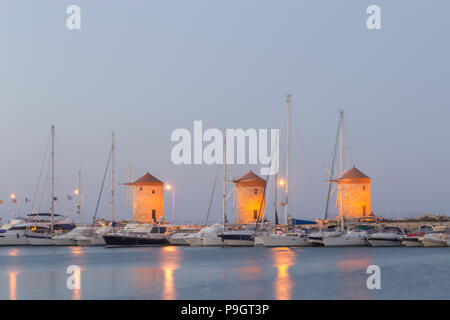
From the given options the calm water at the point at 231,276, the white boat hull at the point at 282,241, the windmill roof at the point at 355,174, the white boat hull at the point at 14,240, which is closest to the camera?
the calm water at the point at 231,276

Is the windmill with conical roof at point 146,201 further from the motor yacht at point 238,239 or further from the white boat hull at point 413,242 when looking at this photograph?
the white boat hull at point 413,242

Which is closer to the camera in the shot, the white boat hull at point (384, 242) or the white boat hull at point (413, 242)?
the white boat hull at point (384, 242)

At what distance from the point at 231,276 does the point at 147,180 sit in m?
52.2

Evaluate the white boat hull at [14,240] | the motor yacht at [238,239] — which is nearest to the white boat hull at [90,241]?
the white boat hull at [14,240]

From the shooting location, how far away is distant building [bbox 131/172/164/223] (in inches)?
3209

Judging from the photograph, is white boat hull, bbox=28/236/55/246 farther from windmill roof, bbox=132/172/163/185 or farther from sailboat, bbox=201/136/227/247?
windmill roof, bbox=132/172/163/185

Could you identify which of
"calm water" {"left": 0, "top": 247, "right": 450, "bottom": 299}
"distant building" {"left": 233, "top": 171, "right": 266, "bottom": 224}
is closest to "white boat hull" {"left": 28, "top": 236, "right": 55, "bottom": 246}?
"calm water" {"left": 0, "top": 247, "right": 450, "bottom": 299}

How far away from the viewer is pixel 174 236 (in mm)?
58938

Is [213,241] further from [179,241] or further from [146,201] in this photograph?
[146,201]

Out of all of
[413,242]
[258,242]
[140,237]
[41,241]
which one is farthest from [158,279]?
[41,241]

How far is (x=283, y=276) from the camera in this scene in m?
31.2

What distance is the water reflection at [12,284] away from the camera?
81.5ft

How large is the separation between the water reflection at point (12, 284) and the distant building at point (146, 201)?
46611 millimetres

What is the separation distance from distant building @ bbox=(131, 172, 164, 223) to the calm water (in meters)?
34.5
